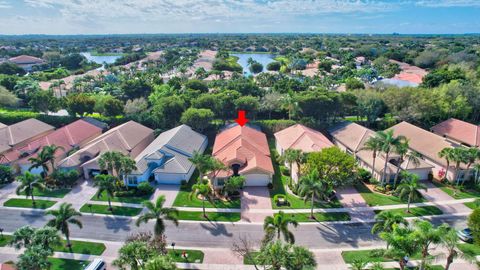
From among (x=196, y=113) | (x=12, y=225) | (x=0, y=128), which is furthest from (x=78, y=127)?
(x=12, y=225)

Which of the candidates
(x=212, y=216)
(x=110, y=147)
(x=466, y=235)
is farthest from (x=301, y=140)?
(x=110, y=147)

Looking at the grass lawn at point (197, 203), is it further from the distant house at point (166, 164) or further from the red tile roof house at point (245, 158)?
the distant house at point (166, 164)

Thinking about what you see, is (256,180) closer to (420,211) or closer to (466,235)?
(420,211)

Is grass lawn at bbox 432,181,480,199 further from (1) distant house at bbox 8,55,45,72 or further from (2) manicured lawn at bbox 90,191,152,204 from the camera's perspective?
→ (1) distant house at bbox 8,55,45,72

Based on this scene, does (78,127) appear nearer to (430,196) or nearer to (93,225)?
(93,225)

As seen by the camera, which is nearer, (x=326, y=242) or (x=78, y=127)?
(x=326, y=242)

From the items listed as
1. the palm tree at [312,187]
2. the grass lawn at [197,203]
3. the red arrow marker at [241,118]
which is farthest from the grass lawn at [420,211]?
the red arrow marker at [241,118]
